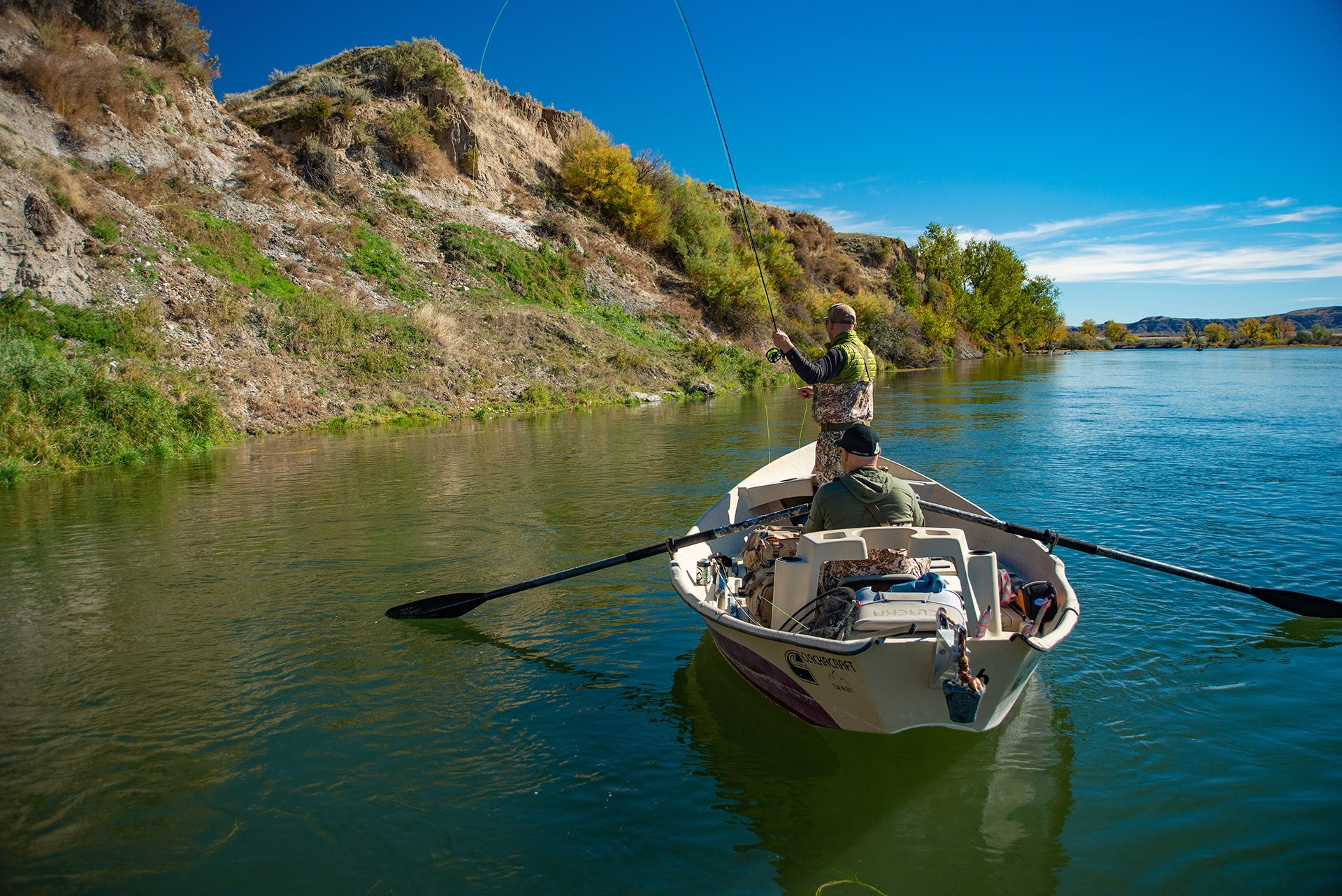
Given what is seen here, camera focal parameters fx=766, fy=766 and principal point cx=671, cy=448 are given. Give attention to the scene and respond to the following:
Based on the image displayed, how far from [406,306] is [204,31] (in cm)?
1142

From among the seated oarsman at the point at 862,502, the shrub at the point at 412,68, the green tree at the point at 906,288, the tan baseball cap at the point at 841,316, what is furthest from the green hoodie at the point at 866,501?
the green tree at the point at 906,288

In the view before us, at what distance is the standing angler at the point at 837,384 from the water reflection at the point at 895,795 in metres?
2.29

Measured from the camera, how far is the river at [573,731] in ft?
11.5

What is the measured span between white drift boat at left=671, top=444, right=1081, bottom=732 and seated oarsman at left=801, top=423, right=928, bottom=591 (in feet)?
0.35

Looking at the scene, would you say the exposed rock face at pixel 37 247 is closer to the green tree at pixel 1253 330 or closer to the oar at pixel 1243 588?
the oar at pixel 1243 588

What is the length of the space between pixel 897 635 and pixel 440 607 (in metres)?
4.18

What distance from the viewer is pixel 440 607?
6.60 metres

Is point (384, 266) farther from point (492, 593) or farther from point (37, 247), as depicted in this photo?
point (492, 593)

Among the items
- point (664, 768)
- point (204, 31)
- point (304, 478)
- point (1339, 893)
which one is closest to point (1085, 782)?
point (1339, 893)

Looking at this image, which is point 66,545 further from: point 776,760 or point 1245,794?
point 1245,794

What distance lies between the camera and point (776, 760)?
Result: 14.2 feet

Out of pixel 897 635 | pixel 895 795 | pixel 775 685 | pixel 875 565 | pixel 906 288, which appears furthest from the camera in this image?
pixel 906 288

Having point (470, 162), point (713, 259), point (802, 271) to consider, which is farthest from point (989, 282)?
point (470, 162)

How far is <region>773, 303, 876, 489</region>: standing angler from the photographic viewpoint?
6156mm
